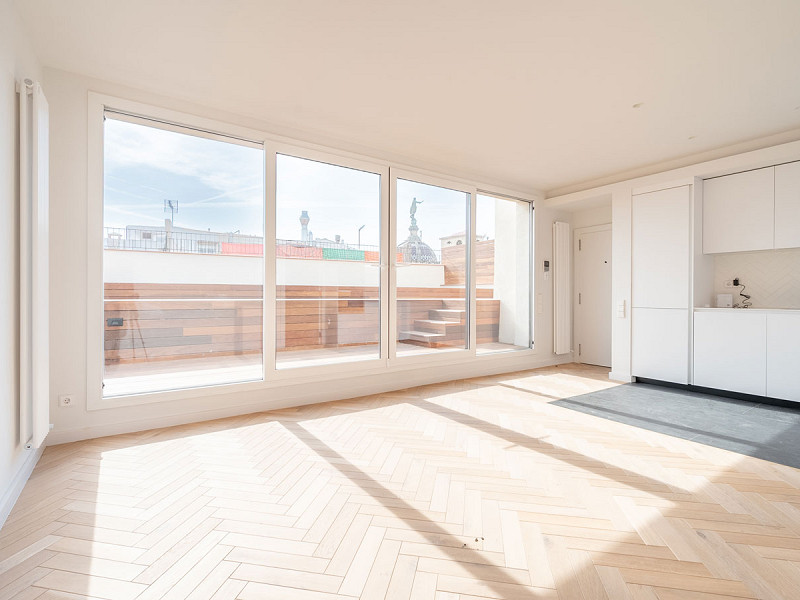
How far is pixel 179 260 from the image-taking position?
11.2 feet

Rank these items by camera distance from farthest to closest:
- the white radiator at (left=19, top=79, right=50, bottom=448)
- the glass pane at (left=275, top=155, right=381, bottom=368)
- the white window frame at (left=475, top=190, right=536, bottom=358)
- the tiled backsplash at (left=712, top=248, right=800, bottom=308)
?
1. the white window frame at (left=475, top=190, right=536, bottom=358)
2. the tiled backsplash at (left=712, top=248, right=800, bottom=308)
3. the glass pane at (left=275, top=155, right=381, bottom=368)
4. the white radiator at (left=19, top=79, right=50, bottom=448)

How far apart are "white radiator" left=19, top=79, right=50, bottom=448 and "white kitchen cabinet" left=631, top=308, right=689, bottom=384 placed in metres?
5.72

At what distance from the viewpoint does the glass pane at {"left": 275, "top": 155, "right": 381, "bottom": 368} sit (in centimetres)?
390

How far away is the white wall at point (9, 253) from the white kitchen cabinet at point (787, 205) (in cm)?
609

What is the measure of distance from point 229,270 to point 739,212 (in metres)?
5.26

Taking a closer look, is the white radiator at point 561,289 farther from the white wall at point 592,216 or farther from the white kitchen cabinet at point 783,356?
the white kitchen cabinet at point 783,356

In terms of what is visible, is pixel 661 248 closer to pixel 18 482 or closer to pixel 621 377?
pixel 621 377

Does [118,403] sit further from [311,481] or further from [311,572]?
[311,572]

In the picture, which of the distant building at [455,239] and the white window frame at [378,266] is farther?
the distant building at [455,239]

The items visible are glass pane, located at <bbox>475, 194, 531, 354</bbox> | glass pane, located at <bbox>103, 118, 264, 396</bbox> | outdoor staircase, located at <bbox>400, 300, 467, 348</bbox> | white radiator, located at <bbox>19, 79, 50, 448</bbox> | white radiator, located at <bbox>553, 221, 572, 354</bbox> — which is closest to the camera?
white radiator, located at <bbox>19, 79, 50, 448</bbox>

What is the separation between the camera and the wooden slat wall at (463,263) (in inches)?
199

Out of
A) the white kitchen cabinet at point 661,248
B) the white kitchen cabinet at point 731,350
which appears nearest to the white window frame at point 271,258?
the white kitchen cabinet at point 661,248

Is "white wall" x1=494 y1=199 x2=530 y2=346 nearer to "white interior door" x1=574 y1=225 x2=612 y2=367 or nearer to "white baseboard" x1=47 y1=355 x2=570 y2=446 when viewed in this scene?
"white baseboard" x1=47 y1=355 x2=570 y2=446

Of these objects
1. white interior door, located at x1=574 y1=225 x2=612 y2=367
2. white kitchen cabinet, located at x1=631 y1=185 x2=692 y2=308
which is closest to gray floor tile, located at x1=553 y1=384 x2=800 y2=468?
white kitchen cabinet, located at x1=631 y1=185 x2=692 y2=308
